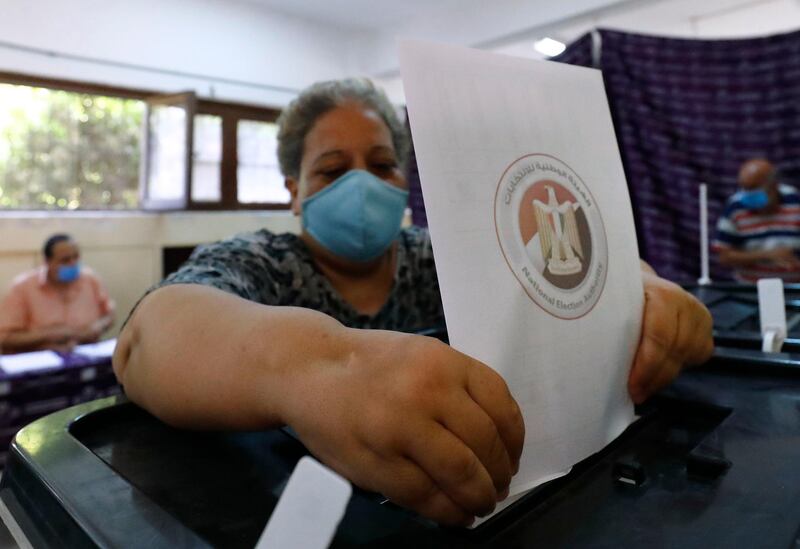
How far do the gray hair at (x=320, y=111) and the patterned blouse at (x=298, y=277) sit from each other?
0.14 m

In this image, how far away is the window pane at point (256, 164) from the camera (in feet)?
14.3

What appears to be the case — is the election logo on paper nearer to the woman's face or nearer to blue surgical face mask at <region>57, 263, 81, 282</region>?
the woman's face

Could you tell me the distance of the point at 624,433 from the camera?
0.40 metres

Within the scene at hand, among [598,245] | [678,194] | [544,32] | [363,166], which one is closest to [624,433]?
[598,245]

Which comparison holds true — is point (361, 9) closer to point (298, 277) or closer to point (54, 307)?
point (54, 307)

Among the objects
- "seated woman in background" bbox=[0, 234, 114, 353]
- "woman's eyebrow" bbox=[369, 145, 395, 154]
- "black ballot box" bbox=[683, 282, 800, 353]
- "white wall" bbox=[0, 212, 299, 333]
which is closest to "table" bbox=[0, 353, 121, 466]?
"seated woman in background" bbox=[0, 234, 114, 353]

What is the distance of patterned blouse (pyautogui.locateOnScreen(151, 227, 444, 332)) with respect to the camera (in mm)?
600

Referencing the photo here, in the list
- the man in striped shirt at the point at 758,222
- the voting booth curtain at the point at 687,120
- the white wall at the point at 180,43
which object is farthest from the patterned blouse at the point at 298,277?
the white wall at the point at 180,43

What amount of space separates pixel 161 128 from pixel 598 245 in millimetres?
4129

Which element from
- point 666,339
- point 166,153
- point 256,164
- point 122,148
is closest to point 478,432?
point 666,339

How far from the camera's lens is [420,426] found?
0.76 feet

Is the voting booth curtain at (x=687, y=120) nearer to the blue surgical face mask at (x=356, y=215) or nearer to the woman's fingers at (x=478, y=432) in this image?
the blue surgical face mask at (x=356, y=215)

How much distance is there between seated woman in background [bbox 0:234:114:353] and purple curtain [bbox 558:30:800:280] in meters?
2.79

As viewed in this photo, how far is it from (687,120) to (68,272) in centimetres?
323
